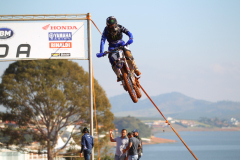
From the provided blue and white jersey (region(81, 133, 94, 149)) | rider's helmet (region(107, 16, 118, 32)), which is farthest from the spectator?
rider's helmet (region(107, 16, 118, 32))

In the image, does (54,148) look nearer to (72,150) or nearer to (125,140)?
(72,150)

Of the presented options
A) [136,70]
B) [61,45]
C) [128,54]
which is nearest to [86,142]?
[136,70]

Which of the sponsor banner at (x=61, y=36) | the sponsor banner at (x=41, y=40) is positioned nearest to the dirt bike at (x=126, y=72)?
the sponsor banner at (x=41, y=40)

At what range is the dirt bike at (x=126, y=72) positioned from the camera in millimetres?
7883

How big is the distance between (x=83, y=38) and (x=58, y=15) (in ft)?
4.95

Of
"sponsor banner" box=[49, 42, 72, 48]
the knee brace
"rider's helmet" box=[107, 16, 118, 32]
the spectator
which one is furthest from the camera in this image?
"sponsor banner" box=[49, 42, 72, 48]

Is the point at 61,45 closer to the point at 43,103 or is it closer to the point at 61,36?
the point at 61,36

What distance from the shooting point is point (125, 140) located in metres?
10.0

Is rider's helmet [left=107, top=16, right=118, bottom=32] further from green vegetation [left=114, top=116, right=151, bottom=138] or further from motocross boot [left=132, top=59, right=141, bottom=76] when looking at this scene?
green vegetation [left=114, top=116, right=151, bottom=138]

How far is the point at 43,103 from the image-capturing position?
35000mm

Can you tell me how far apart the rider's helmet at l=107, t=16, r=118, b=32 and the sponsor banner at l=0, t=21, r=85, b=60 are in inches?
289

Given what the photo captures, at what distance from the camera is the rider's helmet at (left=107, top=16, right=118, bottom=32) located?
295 inches

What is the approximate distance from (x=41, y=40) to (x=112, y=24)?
26.7ft

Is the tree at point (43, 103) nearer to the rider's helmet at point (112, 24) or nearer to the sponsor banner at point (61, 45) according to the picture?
the sponsor banner at point (61, 45)
